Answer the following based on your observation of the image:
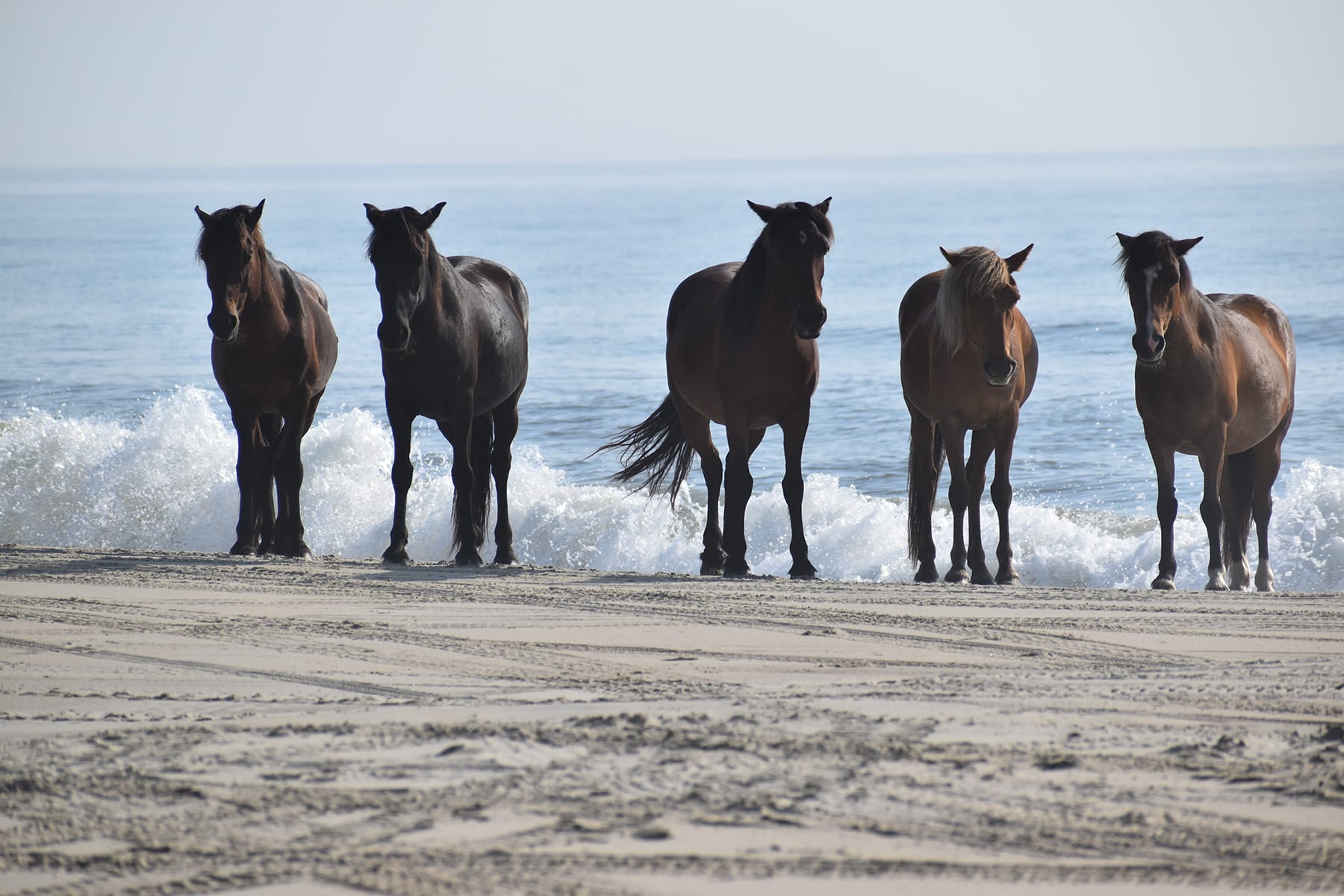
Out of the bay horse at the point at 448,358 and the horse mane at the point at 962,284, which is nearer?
the horse mane at the point at 962,284

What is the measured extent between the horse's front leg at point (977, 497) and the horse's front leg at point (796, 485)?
87 cm

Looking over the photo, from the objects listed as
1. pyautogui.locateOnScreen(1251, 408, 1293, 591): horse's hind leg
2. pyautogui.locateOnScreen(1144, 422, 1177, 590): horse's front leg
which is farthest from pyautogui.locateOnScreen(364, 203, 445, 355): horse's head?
pyautogui.locateOnScreen(1251, 408, 1293, 591): horse's hind leg

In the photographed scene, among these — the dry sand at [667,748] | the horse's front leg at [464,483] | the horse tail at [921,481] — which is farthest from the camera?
the horse tail at [921,481]

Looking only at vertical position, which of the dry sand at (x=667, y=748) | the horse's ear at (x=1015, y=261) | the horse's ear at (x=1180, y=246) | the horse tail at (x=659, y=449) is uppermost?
the horse's ear at (x=1180, y=246)

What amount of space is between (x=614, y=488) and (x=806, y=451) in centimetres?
360

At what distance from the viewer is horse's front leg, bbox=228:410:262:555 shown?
320 inches

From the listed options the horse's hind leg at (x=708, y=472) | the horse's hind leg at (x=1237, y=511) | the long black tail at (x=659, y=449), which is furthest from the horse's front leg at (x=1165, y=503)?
the long black tail at (x=659, y=449)

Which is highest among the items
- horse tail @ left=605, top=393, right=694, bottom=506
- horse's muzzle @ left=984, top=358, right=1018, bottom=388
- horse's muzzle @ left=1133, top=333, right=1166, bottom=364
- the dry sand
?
horse's muzzle @ left=1133, top=333, right=1166, bottom=364

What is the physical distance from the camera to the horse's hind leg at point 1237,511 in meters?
7.97

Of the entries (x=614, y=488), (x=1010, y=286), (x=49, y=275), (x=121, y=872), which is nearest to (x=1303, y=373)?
(x=614, y=488)

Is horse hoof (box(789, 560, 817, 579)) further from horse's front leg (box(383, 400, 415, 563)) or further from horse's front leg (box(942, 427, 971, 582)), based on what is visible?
horse's front leg (box(383, 400, 415, 563))

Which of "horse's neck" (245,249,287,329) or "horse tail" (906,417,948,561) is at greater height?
"horse's neck" (245,249,287,329)

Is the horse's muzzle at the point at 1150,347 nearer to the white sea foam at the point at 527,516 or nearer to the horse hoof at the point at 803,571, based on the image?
the horse hoof at the point at 803,571

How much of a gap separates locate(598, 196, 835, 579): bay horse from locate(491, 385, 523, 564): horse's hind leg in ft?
3.84
